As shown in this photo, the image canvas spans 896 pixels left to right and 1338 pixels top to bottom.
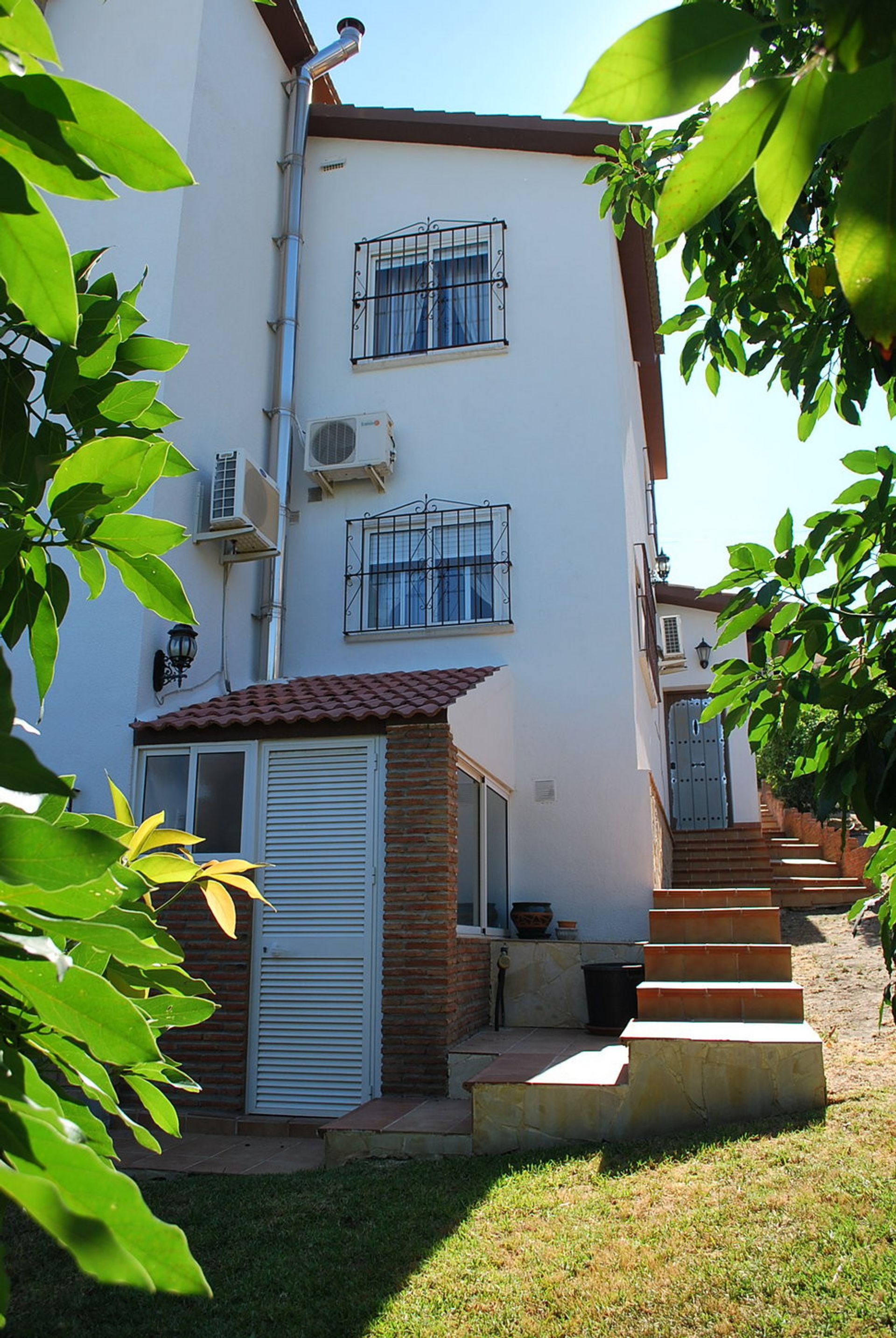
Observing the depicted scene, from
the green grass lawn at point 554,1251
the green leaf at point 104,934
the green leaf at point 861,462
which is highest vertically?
the green leaf at point 861,462

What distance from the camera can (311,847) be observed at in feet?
27.8

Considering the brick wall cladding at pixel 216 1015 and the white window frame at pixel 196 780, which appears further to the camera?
the white window frame at pixel 196 780

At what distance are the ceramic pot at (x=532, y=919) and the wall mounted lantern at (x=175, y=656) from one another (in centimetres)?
387

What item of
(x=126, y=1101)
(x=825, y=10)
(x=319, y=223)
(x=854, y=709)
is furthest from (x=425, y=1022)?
(x=319, y=223)

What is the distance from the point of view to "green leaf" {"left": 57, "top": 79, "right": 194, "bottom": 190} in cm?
77

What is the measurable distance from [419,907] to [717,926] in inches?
113

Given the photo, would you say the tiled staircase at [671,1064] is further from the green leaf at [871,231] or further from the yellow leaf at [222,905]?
the green leaf at [871,231]

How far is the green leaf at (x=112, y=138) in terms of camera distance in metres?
0.77

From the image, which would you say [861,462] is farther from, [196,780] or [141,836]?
[196,780]

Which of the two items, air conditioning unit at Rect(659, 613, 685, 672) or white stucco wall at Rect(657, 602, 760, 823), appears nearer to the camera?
air conditioning unit at Rect(659, 613, 685, 672)

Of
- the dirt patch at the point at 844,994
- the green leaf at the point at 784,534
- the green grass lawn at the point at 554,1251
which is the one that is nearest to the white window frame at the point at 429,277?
the dirt patch at the point at 844,994

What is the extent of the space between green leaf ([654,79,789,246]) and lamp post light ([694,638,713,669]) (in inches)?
634

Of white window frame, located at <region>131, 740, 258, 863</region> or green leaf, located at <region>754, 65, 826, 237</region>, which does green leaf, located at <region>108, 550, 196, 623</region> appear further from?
white window frame, located at <region>131, 740, 258, 863</region>

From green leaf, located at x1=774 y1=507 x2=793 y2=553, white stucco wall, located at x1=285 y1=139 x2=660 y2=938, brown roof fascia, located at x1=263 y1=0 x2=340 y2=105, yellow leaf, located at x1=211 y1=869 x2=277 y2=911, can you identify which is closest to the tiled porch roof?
white stucco wall, located at x1=285 y1=139 x2=660 y2=938
